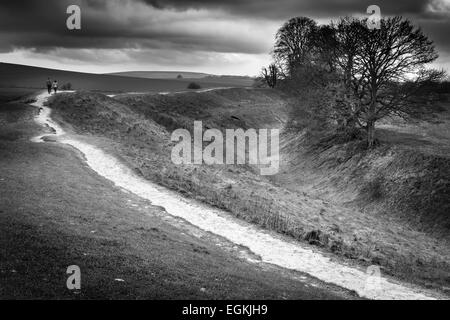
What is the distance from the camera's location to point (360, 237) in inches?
936

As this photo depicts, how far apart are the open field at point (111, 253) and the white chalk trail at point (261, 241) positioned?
0.83m

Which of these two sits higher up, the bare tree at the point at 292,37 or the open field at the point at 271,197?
the bare tree at the point at 292,37

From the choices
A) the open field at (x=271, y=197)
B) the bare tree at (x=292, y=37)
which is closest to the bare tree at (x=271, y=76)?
the bare tree at (x=292, y=37)

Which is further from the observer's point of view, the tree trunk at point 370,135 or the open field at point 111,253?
the tree trunk at point 370,135

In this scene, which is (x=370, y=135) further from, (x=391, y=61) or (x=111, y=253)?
(x=111, y=253)

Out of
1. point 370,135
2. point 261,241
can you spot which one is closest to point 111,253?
point 261,241

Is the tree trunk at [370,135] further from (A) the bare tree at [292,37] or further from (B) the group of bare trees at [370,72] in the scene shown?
(A) the bare tree at [292,37]

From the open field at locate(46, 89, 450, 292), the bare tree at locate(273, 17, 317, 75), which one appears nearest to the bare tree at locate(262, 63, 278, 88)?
the bare tree at locate(273, 17, 317, 75)

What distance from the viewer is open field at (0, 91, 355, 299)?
11.2m

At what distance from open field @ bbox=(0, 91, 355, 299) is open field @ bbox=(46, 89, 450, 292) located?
499 centimetres

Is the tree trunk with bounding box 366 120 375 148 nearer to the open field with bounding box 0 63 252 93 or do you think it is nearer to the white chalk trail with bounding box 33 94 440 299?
the white chalk trail with bounding box 33 94 440 299

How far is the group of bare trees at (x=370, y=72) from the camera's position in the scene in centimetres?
3941

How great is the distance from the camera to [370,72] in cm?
4156
